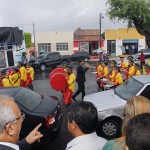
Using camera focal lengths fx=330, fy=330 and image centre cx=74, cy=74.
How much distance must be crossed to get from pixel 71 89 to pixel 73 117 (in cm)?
794

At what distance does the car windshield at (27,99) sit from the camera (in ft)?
23.4

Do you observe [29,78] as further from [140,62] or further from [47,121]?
[140,62]

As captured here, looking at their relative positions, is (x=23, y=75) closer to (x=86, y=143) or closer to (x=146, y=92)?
(x=146, y=92)

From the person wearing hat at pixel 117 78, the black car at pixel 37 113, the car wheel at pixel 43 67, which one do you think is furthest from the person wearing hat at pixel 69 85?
the car wheel at pixel 43 67

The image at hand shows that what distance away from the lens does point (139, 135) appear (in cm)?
217

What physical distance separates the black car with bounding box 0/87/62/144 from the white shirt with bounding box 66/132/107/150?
149 inches

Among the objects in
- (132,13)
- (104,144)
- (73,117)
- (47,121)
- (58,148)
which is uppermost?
(132,13)

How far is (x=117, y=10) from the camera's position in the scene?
99.5ft

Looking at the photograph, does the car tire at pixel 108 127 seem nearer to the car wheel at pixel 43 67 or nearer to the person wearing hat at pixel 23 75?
the person wearing hat at pixel 23 75

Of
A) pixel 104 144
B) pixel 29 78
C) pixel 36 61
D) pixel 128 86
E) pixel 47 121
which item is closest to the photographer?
pixel 104 144

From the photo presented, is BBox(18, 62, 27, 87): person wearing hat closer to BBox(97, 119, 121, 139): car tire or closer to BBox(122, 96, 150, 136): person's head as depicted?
BBox(97, 119, 121, 139): car tire

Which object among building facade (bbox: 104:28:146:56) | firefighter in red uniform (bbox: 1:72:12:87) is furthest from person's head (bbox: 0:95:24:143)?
building facade (bbox: 104:28:146:56)

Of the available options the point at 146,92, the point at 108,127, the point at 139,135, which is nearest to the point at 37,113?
the point at 108,127

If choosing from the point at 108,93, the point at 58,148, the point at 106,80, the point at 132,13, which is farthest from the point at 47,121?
the point at 132,13
